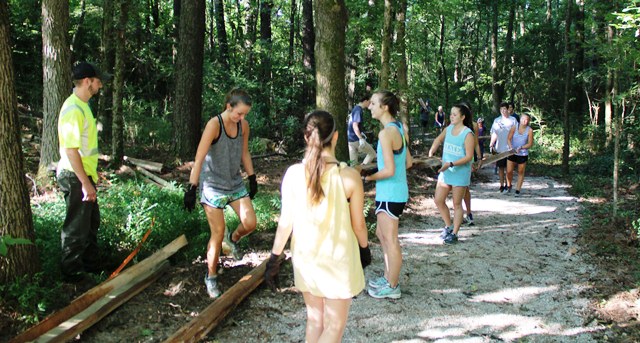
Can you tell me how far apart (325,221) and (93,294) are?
109 inches

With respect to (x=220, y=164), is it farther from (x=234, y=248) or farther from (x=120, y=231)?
(x=120, y=231)

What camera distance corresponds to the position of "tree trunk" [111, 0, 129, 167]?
10500 mm

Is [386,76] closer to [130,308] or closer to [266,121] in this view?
[266,121]

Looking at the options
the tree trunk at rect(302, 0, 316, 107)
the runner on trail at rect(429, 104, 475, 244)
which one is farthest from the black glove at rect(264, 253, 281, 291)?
the tree trunk at rect(302, 0, 316, 107)

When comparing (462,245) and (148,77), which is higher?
(148,77)

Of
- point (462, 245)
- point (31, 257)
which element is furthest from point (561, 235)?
point (31, 257)

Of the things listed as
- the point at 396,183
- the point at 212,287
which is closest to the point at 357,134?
the point at 396,183

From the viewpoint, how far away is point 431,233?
8.50 m

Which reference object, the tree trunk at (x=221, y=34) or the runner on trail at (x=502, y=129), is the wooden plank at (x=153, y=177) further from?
the tree trunk at (x=221, y=34)

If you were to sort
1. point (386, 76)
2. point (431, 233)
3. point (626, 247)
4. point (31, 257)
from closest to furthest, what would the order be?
point (31, 257) < point (626, 247) < point (431, 233) < point (386, 76)

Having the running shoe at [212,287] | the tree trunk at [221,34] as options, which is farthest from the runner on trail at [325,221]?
the tree trunk at [221,34]

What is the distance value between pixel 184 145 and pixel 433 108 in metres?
30.1

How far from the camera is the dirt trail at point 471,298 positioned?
4797 mm

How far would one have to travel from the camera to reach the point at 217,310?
4672 mm
